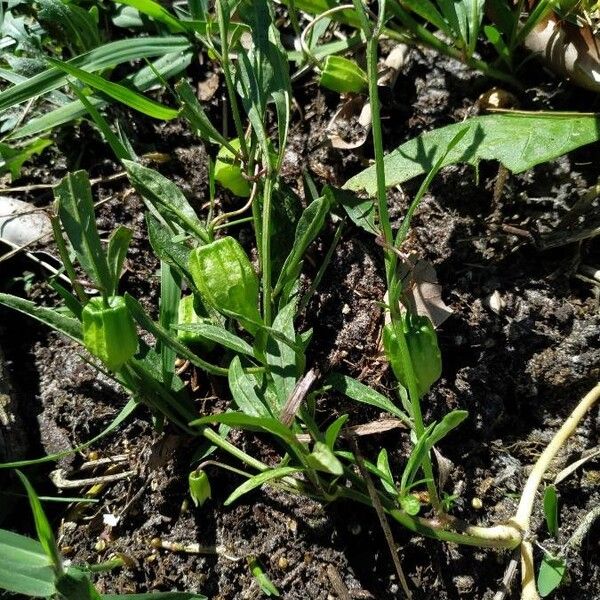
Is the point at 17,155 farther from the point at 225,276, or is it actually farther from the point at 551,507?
the point at 551,507

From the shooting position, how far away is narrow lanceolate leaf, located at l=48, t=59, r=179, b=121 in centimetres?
157

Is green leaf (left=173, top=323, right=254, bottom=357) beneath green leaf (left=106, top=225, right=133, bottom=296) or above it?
beneath

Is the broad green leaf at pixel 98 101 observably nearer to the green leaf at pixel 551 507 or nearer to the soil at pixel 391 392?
the soil at pixel 391 392

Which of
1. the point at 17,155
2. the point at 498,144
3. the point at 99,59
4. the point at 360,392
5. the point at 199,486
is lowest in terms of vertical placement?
the point at 199,486

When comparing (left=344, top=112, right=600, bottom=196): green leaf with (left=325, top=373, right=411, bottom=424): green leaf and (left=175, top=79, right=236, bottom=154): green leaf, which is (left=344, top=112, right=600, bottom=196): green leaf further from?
(left=325, top=373, right=411, bottom=424): green leaf

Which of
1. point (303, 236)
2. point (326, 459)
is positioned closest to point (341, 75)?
point (303, 236)

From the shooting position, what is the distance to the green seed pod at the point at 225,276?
1.44 meters

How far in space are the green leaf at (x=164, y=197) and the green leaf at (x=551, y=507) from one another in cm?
80

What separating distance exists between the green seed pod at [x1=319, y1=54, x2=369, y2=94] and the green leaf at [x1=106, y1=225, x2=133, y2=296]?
0.59 meters

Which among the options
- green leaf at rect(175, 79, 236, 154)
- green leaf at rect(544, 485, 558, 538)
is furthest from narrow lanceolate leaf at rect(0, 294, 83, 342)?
green leaf at rect(544, 485, 558, 538)

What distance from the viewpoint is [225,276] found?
1444 millimetres

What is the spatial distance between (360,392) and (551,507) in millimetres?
406

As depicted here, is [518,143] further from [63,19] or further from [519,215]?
[63,19]

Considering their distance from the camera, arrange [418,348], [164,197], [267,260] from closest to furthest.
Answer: [418,348] < [267,260] < [164,197]
